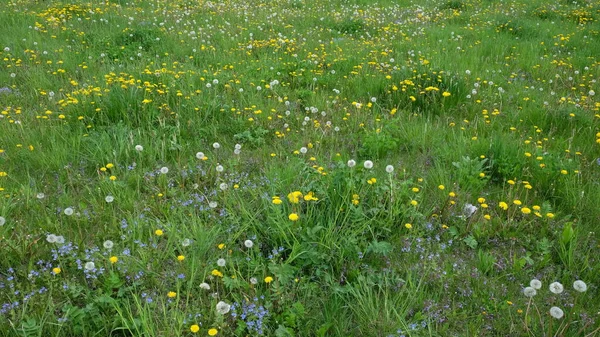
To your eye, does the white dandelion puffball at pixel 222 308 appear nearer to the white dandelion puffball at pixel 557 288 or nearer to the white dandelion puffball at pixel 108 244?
the white dandelion puffball at pixel 108 244

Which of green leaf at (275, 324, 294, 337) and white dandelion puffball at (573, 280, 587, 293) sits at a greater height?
white dandelion puffball at (573, 280, 587, 293)

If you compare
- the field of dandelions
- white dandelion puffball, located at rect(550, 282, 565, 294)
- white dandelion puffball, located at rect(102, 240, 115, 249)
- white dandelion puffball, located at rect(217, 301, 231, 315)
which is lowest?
the field of dandelions

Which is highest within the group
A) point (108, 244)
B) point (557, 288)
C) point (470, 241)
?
point (557, 288)

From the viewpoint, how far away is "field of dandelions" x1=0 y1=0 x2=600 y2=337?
2637 mm

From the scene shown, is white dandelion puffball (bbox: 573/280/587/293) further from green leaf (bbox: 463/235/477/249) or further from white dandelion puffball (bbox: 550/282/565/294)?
green leaf (bbox: 463/235/477/249)

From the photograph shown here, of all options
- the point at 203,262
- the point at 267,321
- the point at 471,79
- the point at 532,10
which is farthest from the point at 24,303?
the point at 532,10

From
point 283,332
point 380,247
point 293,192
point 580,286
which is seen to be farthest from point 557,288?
point 293,192

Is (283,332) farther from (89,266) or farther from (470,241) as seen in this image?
(470,241)

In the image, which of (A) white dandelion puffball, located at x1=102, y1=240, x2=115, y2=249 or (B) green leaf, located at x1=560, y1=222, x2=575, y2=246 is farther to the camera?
(B) green leaf, located at x1=560, y1=222, x2=575, y2=246

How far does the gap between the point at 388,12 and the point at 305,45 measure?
423cm

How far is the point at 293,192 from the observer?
3.39 m

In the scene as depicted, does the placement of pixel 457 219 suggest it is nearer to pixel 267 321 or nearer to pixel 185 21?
pixel 267 321

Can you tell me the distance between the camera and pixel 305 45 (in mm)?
7930

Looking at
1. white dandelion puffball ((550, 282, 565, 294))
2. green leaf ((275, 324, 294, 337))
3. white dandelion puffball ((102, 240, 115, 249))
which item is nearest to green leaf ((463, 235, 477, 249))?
white dandelion puffball ((550, 282, 565, 294))
